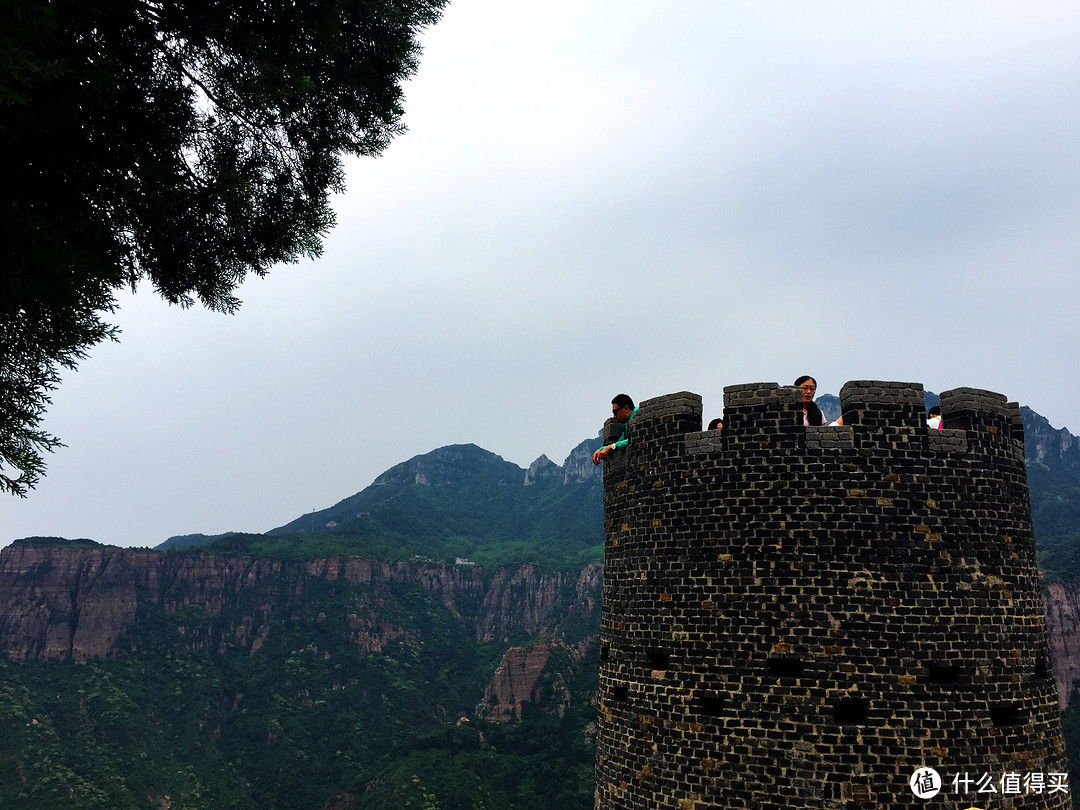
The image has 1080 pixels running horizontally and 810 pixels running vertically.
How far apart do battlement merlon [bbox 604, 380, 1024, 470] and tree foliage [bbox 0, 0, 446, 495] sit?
6.40m

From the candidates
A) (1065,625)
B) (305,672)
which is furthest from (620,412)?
(305,672)

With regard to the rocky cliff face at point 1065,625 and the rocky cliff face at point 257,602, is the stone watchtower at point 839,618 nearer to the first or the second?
the rocky cliff face at point 257,602

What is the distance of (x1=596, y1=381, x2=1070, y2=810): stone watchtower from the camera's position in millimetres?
9203

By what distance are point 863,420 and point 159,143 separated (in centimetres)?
926

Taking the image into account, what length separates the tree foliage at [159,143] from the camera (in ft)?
21.8

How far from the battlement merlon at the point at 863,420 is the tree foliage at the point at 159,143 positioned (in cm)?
640

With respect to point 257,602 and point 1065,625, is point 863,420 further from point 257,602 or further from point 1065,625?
point 257,602

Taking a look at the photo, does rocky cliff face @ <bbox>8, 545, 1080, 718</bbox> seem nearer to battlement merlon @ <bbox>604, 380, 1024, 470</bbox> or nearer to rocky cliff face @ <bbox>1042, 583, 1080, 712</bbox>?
rocky cliff face @ <bbox>1042, 583, 1080, 712</bbox>

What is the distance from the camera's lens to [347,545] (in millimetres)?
184625

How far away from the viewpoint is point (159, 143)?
8.36 m

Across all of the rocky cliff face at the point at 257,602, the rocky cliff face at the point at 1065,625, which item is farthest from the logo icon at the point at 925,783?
the rocky cliff face at the point at 1065,625

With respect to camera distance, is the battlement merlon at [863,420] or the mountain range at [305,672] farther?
the mountain range at [305,672]

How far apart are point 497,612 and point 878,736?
193937 millimetres

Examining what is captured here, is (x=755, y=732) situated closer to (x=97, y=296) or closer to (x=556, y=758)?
(x=97, y=296)
